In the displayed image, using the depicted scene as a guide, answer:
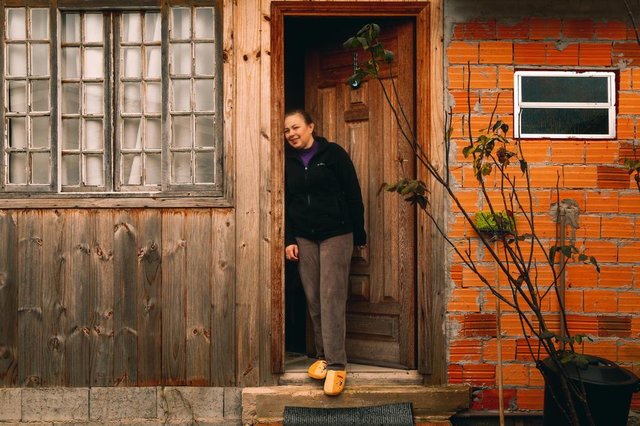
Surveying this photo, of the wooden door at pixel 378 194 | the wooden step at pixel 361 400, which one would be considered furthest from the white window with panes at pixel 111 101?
the wooden step at pixel 361 400

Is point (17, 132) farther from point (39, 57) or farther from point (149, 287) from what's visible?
point (149, 287)

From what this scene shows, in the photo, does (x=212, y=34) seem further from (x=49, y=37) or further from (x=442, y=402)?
(x=442, y=402)

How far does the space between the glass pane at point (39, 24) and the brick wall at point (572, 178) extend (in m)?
3.15

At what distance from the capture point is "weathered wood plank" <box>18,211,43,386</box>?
18.2ft

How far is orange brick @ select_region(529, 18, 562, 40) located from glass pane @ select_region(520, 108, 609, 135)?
0.55 m

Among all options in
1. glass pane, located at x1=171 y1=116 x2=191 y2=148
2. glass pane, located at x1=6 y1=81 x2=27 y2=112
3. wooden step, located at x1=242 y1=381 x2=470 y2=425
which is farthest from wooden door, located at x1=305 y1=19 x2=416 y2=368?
glass pane, located at x1=6 y1=81 x2=27 y2=112

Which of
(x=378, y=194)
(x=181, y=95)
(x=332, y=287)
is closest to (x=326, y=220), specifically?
(x=332, y=287)

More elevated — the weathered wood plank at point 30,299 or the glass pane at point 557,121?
the glass pane at point 557,121

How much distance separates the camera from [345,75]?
20.5 feet

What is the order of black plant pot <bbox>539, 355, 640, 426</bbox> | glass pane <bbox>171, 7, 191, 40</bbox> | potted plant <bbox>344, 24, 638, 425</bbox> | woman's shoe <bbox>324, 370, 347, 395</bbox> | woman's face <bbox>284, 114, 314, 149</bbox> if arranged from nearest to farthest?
potted plant <bbox>344, 24, 638, 425</bbox> < black plant pot <bbox>539, 355, 640, 426</bbox> < woman's shoe <bbox>324, 370, 347, 395</bbox> < woman's face <bbox>284, 114, 314, 149</bbox> < glass pane <bbox>171, 7, 191, 40</bbox>

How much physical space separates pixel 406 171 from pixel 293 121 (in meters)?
1.02

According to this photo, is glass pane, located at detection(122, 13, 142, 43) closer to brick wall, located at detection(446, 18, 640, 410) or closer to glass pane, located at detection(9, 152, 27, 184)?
glass pane, located at detection(9, 152, 27, 184)

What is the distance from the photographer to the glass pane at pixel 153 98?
5.65 m

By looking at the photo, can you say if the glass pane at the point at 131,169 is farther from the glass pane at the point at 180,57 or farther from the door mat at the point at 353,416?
the door mat at the point at 353,416
